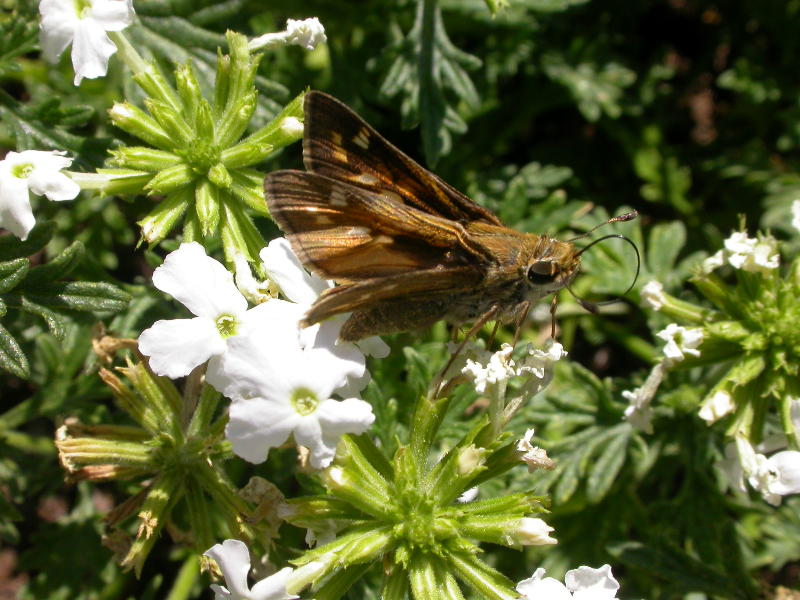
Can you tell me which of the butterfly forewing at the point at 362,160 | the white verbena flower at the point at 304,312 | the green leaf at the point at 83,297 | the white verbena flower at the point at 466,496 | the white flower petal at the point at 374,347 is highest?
the butterfly forewing at the point at 362,160

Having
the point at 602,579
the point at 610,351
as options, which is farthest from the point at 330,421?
the point at 610,351

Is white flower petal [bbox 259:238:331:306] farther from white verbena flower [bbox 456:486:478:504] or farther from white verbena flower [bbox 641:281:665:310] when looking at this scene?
white verbena flower [bbox 641:281:665:310]

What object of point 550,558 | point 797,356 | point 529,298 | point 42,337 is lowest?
point 550,558

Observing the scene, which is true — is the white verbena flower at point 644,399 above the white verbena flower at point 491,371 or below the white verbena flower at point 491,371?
below

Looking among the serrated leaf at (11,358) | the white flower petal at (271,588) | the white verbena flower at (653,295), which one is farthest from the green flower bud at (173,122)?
the white verbena flower at (653,295)

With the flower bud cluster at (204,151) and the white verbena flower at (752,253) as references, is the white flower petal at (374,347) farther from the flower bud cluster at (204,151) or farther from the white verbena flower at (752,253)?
the white verbena flower at (752,253)

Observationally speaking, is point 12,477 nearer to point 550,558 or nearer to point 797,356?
point 550,558

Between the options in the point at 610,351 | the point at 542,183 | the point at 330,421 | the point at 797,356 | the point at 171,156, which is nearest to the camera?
the point at 330,421
